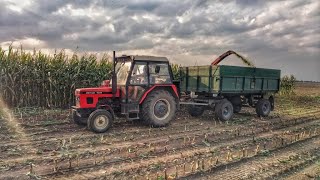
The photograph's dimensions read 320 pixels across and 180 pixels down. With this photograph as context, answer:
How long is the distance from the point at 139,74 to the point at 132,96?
27.7 inches

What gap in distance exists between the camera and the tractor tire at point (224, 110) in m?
12.5

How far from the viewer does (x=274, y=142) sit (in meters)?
8.92

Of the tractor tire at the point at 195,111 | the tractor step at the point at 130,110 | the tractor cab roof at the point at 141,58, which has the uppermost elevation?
the tractor cab roof at the point at 141,58

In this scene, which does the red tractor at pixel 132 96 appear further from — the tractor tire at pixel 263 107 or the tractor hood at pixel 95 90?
the tractor tire at pixel 263 107

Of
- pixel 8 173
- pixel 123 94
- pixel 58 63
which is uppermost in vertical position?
pixel 58 63

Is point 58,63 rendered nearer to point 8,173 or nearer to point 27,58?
point 27,58

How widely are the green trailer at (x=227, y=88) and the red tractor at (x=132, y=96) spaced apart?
1739mm

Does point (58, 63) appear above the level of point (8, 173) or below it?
above

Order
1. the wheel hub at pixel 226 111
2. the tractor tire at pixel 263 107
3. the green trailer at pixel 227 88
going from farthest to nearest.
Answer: the tractor tire at pixel 263 107
the wheel hub at pixel 226 111
the green trailer at pixel 227 88

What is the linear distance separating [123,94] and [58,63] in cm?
656

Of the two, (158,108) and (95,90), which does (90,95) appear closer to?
(95,90)

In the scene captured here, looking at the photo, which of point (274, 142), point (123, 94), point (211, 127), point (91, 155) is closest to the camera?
point (91, 155)

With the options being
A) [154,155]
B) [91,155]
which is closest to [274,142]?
[154,155]

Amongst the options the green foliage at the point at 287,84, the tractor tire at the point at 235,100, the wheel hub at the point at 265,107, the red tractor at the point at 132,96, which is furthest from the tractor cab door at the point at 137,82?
the green foliage at the point at 287,84
